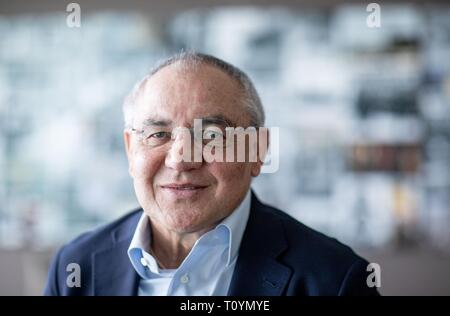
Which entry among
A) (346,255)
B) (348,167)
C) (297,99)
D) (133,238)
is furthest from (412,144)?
(133,238)

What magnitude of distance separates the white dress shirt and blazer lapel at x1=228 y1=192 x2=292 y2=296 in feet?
0.07

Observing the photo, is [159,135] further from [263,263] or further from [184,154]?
[263,263]

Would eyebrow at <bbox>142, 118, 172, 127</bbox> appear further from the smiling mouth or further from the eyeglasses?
the smiling mouth

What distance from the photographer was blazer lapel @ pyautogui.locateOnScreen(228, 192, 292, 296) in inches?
32.7

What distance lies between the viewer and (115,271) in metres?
0.89

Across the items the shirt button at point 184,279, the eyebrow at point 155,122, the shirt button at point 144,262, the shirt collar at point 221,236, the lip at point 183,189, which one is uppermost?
the eyebrow at point 155,122

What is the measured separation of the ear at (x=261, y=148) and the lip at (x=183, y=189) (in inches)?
5.4

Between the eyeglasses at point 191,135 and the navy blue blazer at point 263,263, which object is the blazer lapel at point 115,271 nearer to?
the navy blue blazer at point 263,263

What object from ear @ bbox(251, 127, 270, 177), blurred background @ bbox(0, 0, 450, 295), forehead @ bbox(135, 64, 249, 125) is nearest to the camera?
forehead @ bbox(135, 64, 249, 125)

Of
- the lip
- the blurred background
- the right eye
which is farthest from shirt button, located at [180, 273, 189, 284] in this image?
the blurred background

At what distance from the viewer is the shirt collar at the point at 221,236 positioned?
2.85 ft

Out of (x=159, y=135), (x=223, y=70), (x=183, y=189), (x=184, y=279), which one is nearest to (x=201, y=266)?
(x=184, y=279)

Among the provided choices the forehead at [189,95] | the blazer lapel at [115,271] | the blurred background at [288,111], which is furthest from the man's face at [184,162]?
the blurred background at [288,111]

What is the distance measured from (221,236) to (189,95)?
271 mm
